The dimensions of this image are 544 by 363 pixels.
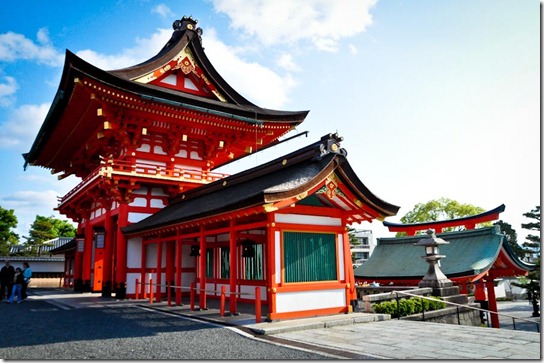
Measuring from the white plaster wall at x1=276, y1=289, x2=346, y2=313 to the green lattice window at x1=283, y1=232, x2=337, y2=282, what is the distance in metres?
0.37

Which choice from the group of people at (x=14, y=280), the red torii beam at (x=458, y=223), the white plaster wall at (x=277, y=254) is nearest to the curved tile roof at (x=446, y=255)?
the red torii beam at (x=458, y=223)

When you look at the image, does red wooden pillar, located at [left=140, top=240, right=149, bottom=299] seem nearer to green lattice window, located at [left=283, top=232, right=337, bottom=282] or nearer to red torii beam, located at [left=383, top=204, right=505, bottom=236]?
green lattice window, located at [left=283, top=232, right=337, bottom=282]

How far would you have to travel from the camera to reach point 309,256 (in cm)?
1123

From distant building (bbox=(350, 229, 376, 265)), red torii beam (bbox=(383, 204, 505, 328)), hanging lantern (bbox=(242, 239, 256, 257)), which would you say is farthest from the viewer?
distant building (bbox=(350, 229, 376, 265))

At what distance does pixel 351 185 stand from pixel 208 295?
8.98 m

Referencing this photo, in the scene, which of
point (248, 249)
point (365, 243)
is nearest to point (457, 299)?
point (248, 249)

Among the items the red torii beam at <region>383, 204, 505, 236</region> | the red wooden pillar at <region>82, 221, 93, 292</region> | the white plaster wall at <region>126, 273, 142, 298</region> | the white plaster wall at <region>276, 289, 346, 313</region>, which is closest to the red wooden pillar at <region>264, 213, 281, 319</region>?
the white plaster wall at <region>276, 289, 346, 313</region>

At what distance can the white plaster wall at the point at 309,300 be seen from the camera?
10.3 metres

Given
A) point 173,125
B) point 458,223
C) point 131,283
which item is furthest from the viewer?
point 458,223

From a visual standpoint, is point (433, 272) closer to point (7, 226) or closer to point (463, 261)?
point (463, 261)

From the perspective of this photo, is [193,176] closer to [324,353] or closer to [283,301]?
[283,301]

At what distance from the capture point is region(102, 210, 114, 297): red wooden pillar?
18.0 metres

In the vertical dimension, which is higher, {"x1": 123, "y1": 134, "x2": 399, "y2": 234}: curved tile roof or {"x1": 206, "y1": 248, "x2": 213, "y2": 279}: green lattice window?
{"x1": 123, "y1": 134, "x2": 399, "y2": 234}: curved tile roof

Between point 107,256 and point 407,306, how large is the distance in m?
13.0
